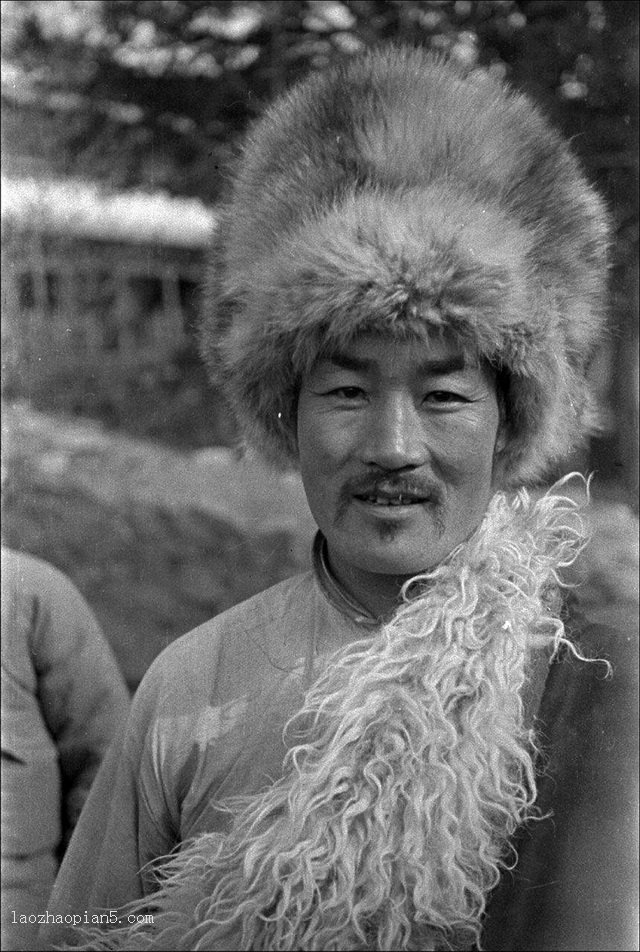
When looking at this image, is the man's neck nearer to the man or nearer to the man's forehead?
the man

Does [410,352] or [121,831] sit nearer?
[410,352]

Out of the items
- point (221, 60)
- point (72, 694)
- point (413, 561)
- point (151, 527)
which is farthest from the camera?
point (151, 527)

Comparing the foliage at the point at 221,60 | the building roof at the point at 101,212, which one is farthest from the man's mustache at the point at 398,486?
the building roof at the point at 101,212

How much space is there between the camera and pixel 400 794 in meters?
1.10

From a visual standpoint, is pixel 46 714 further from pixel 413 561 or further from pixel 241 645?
pixel 413 561

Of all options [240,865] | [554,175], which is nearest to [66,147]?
[554,175]

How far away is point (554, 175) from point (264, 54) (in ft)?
3.51

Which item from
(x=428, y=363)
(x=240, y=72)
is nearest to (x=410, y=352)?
(x=428, y=363)

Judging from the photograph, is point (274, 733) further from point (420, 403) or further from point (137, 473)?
point (137, 473)

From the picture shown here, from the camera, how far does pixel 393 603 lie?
1.27 m

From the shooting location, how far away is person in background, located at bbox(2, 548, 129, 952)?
1.92m

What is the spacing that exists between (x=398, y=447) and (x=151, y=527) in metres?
2.12

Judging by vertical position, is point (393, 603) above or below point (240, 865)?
above

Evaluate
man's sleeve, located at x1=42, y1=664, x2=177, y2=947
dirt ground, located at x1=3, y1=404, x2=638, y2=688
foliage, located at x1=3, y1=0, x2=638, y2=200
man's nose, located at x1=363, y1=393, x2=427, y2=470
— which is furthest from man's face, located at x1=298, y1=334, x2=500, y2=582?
dirt ground, located at x1=3, y1=404, x2=638, y2=688
